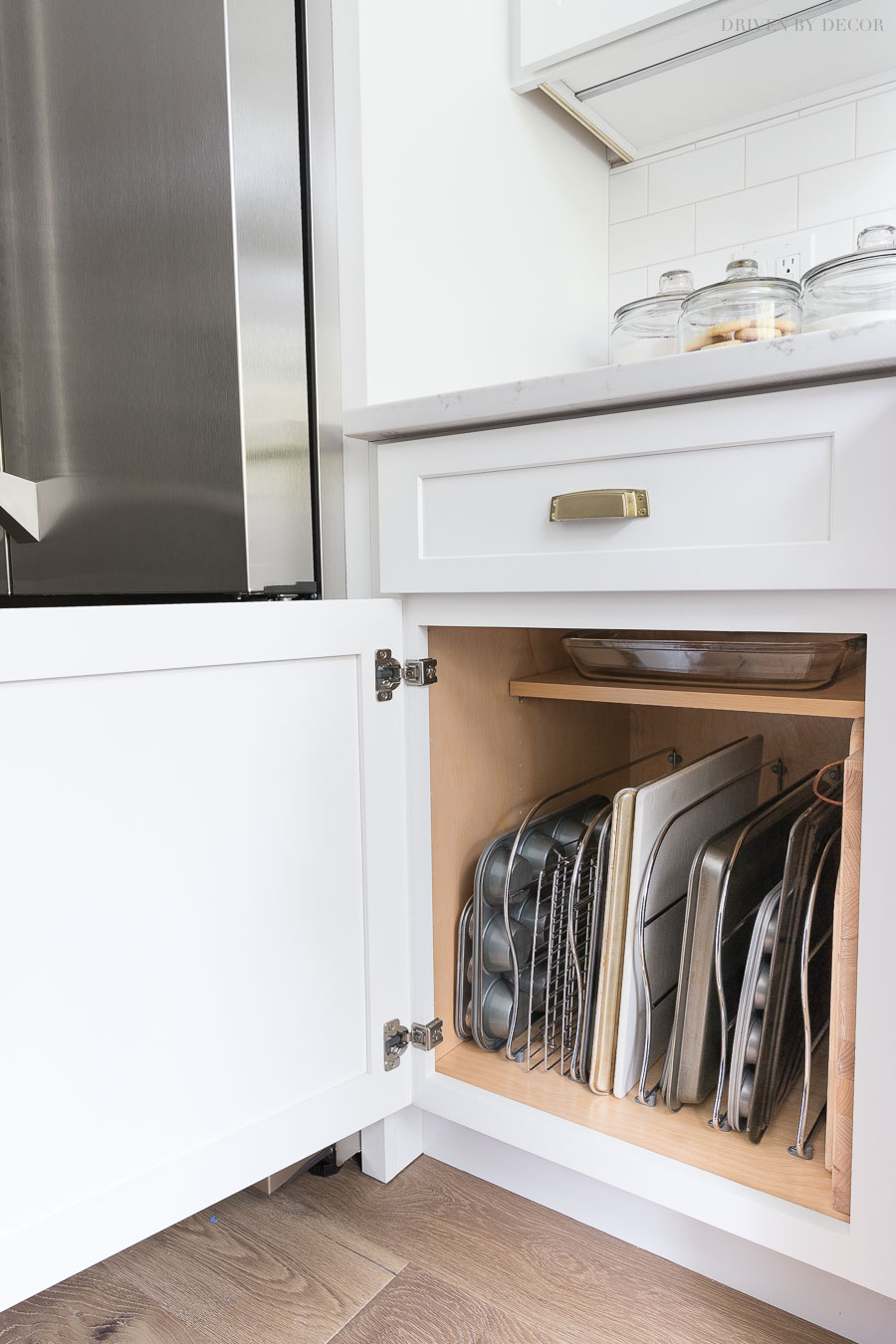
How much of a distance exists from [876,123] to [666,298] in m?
0.41

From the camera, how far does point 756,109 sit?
4.22 ft

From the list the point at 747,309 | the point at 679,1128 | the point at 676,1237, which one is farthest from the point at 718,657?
the point at 676,1237

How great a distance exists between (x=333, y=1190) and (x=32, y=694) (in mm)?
737

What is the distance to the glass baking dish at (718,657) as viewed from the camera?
90 cm

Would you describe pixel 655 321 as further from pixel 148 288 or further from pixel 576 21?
pixel 148 288

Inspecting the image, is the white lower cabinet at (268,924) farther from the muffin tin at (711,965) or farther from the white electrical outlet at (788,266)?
the white electrical outlet at (788,266)

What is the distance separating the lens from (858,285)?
2.97 feet

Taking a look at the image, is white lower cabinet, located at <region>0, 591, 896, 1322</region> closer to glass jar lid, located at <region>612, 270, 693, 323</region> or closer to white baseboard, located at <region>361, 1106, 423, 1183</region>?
white baseboard, located at <region>361, 1106, 423, 1183</region>

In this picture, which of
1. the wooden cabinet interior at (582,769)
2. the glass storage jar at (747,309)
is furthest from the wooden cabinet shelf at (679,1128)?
the glass storage jar at (747,309)

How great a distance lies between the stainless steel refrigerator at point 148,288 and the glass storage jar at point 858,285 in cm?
59

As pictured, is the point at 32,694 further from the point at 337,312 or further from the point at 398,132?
the point at 398,132

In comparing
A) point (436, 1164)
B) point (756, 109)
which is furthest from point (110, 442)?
point (756, 109)

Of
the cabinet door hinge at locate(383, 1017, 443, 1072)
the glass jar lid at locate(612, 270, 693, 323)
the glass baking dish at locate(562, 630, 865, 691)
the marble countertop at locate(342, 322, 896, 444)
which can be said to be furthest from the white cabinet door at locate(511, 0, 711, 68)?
the cabinet door hinge at locate(383, 1017, 443, 1072)

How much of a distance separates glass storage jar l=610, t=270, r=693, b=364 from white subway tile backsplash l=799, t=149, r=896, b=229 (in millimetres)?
249
